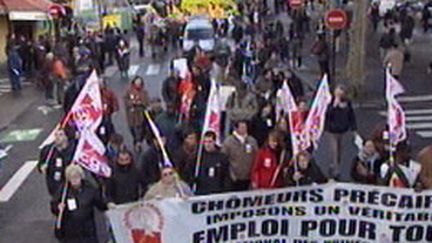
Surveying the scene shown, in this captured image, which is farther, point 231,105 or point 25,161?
point 25,161

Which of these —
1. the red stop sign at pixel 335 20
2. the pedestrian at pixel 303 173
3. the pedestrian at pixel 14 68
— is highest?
the red stop sign at pixel 335 20

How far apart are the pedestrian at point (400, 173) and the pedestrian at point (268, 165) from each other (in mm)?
1292

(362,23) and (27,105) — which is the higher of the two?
(362,23)

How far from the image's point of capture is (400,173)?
28.2ft

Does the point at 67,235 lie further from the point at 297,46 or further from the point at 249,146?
the point at 297,46

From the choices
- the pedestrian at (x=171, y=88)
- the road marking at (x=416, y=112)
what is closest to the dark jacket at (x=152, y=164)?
the pedestrian at (x=171, y=88)

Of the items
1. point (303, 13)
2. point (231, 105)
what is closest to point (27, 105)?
point (231, 105)

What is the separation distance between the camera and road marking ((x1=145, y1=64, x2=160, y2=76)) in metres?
28.9

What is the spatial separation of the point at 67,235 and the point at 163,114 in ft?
12.6

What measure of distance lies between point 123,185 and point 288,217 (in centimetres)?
237

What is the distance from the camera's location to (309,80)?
2494cm

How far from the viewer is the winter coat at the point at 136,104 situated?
13.9 meters

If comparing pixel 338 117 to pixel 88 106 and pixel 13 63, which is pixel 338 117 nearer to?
pixel 88 106

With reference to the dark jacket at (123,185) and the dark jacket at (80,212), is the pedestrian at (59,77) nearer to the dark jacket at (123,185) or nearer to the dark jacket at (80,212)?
the dark jacket at (123,185)
